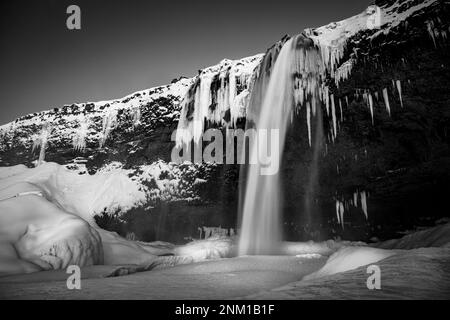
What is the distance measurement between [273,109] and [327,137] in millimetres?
3746

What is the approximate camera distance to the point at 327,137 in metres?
16.0

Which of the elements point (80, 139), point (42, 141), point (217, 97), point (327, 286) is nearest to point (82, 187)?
point (80, 139)

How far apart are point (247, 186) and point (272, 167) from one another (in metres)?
2.39

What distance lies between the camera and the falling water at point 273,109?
14.4 m

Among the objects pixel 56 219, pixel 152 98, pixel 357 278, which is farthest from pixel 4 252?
pixel 152 98

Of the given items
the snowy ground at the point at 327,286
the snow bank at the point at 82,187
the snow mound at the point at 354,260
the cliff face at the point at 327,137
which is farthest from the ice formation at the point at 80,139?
the snow mound at the point at 354,260

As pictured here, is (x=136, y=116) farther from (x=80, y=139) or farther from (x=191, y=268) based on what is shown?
(x=191, y=268)

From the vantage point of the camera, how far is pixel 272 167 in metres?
17.4

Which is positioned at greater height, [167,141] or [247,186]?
[167,141]

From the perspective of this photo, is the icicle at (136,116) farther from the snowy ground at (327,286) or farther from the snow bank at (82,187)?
the snowy ground at (327,286)

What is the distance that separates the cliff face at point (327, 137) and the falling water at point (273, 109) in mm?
611

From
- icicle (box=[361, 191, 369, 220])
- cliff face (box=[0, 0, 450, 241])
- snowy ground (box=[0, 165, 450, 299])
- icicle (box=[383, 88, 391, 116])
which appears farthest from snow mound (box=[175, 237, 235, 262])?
icicle (box=[383, 88, 391, 116])

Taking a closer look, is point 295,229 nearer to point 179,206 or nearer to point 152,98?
point 179,206

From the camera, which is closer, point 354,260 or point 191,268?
point 354,260
